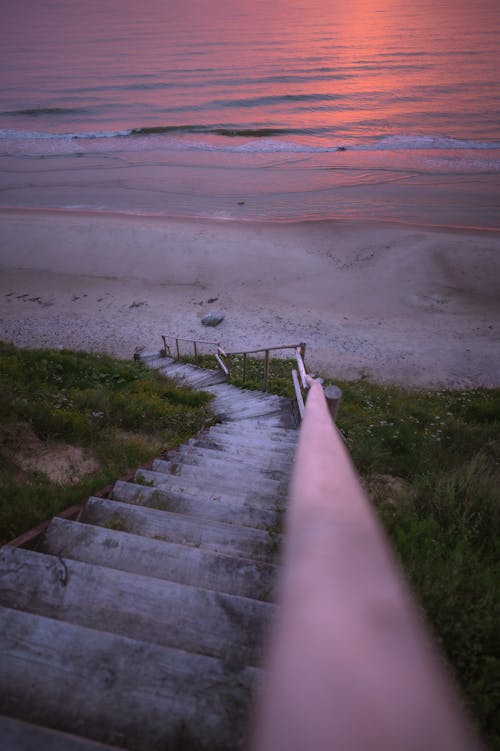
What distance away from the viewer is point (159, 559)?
2.22 meters

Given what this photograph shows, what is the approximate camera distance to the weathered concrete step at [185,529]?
8.15 feet

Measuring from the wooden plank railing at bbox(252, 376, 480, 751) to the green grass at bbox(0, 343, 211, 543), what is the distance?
104 inches

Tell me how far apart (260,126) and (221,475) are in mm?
31643

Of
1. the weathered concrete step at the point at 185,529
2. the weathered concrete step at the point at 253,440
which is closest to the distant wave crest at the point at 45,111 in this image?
the weathered concrete step at the point at 253,440

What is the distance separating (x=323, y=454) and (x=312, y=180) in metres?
22.8

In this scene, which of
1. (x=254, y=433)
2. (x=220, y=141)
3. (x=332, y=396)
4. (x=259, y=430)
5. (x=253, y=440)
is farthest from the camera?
(x=220, y=141)

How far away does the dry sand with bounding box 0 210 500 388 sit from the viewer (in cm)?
1295

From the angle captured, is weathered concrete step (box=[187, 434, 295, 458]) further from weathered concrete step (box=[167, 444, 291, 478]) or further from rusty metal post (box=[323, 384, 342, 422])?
rusty metal post (box=[323, 384, 342, 422])

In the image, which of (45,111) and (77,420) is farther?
(45,111)

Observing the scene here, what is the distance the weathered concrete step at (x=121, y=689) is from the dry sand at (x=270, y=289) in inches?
422

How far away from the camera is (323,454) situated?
71.8 inches

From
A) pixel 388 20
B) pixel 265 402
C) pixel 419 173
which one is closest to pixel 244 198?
pixel 419 173

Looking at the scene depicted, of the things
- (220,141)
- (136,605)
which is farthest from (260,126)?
(136,605)

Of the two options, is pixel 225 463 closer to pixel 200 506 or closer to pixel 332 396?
pixel 200 506
